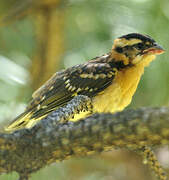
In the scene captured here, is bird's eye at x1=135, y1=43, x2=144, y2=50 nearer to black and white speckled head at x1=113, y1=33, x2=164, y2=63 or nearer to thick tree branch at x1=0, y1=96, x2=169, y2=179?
black and white speckled head at x1=113, y1=33, x2=164, y2=63

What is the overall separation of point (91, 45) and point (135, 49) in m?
1.19

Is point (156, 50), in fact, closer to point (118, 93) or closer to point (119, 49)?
point (119, 49)

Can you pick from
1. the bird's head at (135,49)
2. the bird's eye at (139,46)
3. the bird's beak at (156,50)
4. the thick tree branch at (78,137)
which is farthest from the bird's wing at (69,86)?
the thick tree branch at (78,137)

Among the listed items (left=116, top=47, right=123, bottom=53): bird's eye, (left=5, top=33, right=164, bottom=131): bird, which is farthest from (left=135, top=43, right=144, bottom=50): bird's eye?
(left=116, top=47, right=123, bottom=53): bird's eye

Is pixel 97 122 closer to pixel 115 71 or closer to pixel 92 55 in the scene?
pixel 115 71

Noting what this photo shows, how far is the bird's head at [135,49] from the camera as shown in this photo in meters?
4.24

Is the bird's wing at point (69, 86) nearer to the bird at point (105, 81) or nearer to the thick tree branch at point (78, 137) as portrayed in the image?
the bird at point (105, 81)

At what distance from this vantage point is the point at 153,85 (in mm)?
5199

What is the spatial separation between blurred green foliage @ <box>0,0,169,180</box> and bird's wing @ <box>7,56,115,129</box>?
30.6 inches

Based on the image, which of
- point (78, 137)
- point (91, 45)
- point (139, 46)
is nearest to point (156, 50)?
point (139, 46)

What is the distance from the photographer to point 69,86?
437 cm

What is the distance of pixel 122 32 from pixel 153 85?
0.85 metres

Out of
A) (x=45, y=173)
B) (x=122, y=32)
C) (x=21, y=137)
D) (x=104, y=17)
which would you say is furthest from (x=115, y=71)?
(x=21, y=137)

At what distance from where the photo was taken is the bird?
13.6 ft
